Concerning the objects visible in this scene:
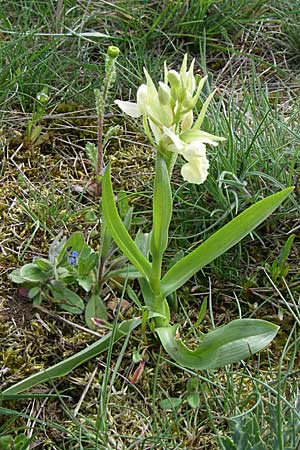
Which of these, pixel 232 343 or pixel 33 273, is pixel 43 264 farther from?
pixel 232 343

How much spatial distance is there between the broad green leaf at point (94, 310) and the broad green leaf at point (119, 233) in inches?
6.2

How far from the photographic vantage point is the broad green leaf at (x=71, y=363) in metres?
1.35

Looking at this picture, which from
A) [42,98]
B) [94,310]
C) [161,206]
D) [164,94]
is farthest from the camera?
[42,98]

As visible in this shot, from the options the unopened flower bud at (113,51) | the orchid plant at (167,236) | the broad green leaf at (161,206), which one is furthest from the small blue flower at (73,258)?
the unopened flower bud at (113,51)

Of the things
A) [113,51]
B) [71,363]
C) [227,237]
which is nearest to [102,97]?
[113,51]

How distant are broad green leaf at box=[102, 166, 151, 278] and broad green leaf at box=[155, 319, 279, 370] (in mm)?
189

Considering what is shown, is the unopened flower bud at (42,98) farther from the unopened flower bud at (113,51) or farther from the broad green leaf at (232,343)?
the broad green leaf at (232,343)

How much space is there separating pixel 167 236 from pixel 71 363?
1.05 ft

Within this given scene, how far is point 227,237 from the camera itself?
1.33 metres

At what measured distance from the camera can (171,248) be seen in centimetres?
166

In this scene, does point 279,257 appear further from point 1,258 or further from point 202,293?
point 1,258

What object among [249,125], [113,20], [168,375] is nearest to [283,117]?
[249,125]

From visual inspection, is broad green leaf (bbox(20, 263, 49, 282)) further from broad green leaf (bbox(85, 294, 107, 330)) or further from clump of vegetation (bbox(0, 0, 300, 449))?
broad green leaf (bbox(85, 294, 107, 330))

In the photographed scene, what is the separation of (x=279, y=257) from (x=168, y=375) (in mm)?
401
